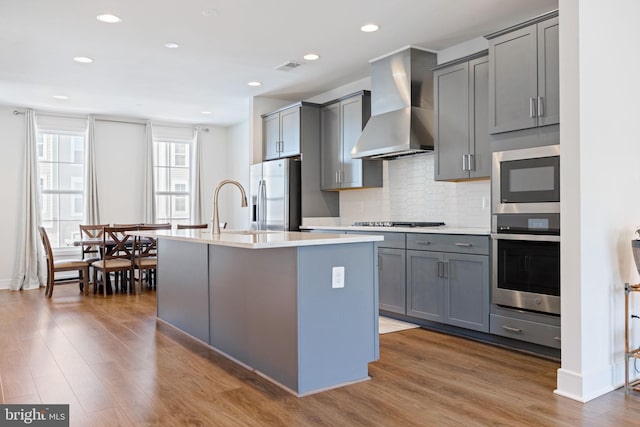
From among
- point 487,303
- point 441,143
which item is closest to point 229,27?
point 441,143

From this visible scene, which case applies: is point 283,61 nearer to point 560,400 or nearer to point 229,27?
point 229,27

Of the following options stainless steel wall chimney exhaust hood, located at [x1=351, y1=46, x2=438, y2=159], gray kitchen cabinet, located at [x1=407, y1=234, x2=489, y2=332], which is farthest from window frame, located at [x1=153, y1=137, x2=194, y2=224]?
gray kitchen cabinet, located at [x1=407, y1=234, x2=489, y2=332]

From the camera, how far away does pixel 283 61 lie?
211 inches

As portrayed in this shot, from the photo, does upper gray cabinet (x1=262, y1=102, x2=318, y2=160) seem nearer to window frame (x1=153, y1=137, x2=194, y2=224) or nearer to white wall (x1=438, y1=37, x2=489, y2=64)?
white wall (x1=438, y1=37, x2=489, y2=64)

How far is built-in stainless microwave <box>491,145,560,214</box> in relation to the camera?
3.43 meters

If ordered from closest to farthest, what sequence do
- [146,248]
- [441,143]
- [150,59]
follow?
[441,143] < [150,59] < [146,248]

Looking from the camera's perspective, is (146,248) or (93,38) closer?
(93,38)

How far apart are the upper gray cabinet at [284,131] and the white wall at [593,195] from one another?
372 cm

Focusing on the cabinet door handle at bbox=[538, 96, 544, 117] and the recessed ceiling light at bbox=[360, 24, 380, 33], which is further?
the recessed ceiling light at bbox=[360, 24, 380, 33]

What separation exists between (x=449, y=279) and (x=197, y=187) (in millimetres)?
5927

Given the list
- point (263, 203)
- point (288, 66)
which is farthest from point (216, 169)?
point (288, 66)

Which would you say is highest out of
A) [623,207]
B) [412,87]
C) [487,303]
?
[412,87]

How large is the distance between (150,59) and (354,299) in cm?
369

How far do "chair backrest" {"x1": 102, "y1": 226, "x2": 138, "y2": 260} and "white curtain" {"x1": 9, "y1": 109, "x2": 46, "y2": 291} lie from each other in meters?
1.36
